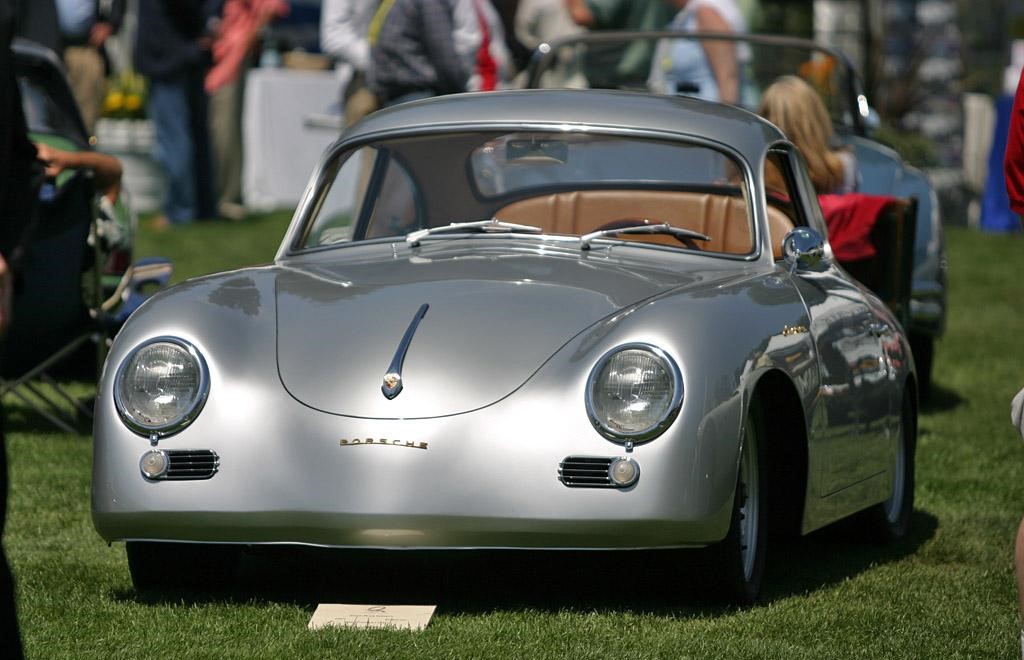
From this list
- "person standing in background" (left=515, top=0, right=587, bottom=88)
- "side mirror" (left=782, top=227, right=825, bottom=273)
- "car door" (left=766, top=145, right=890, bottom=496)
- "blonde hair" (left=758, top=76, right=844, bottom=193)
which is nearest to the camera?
"car door" (left=766, top=145, right=890, bottom=496)

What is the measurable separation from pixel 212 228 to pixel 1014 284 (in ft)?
20.0

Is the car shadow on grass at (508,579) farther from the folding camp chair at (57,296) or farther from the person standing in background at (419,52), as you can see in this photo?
the person standing in background at (419,52)

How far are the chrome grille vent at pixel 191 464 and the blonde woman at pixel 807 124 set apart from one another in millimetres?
4074

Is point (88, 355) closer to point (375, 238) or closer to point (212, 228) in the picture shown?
point (375, 238)

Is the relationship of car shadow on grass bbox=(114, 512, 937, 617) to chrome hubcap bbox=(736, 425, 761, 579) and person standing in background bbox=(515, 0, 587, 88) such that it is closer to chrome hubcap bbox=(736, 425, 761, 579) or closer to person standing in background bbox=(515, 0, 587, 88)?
chrome hubcap bbox=(736, 425, 761, 579)

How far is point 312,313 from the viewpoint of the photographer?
520 centimetres

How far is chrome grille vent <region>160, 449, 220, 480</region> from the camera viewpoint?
4.87 m

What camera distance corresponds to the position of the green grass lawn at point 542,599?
472 centimetres

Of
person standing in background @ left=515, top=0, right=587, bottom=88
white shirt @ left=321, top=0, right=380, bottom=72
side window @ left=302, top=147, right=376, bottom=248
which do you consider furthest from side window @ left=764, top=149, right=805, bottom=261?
white shirt @ left=321, top=0, right=380, bottom=72

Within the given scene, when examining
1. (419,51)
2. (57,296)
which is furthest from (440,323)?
(419,51)

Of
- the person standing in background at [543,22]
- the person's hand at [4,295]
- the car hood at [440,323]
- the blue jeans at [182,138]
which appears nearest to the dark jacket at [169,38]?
the blue jeans at [182,138]

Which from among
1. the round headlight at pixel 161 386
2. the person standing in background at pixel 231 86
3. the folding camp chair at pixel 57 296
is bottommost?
the person standing in background at pixel 231 86

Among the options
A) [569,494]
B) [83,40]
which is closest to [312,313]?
[569,494]

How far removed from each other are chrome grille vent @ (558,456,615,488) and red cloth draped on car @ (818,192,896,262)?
3323mm
